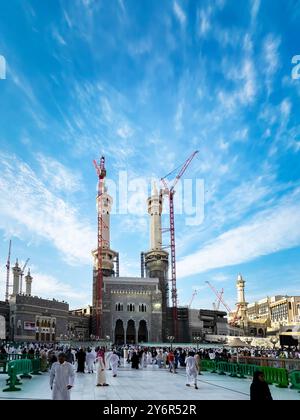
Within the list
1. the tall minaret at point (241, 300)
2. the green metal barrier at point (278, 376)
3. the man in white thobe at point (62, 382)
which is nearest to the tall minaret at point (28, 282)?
the tall minaret at point (241, 300)

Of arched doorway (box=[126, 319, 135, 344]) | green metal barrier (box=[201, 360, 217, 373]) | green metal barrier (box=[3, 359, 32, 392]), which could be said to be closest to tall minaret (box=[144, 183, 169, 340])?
arched doorway (box=[126, 319, 135, 344])

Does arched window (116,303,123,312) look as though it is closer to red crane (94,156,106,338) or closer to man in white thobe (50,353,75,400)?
red crane (94,156,106,338)

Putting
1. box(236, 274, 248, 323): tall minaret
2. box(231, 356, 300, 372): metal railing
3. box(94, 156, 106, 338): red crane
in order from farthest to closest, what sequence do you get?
box(236, 274, 248, 323): tall minaret → box(94, 156, 106, 338): red crane → box(231, 356, 300, 372): metal railing

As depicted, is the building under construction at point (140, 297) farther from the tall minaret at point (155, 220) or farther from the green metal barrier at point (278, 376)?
the green metal barrier at point (278, 376)

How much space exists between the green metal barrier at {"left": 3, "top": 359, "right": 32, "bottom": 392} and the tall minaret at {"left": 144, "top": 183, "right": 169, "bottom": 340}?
67.2 m

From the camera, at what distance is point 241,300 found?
111 m

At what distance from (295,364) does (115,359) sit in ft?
28.9

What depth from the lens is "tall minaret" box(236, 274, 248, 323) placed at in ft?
358

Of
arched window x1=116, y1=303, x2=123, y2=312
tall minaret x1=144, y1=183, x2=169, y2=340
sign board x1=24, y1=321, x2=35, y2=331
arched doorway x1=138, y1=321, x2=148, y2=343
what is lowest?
arched doorway x1=138, y1=321, x2=148, y2=343

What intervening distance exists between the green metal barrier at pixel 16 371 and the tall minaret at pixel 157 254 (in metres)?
67.2

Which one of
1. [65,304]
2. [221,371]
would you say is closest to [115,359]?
[221,371]

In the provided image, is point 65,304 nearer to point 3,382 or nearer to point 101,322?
point 101,322

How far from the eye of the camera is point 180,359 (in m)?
29.4

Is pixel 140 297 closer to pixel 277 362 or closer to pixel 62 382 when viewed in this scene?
pixel 277 362
